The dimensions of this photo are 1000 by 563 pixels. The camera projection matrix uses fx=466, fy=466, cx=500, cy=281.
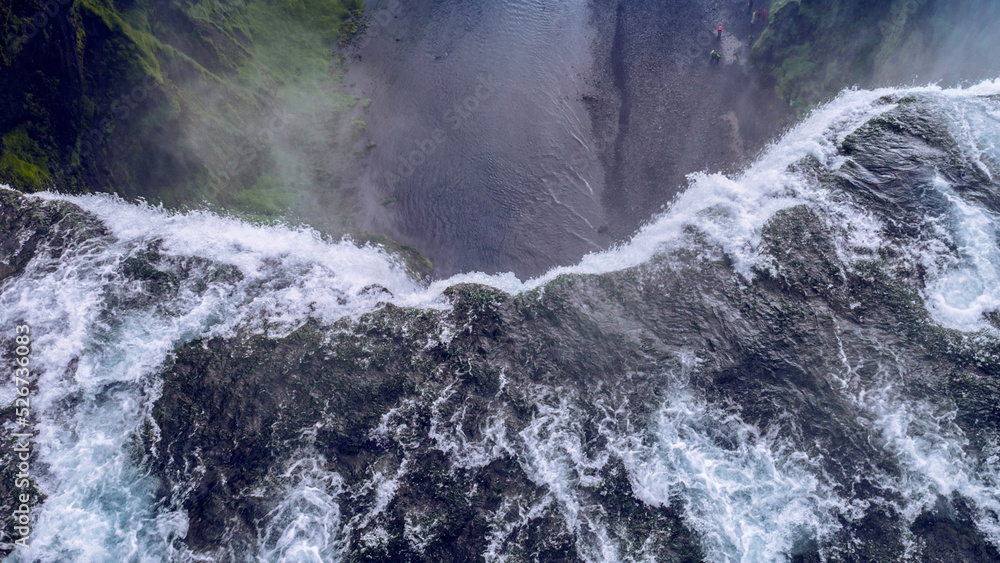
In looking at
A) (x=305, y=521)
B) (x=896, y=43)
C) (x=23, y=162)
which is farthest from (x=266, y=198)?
(x=896, y=43)

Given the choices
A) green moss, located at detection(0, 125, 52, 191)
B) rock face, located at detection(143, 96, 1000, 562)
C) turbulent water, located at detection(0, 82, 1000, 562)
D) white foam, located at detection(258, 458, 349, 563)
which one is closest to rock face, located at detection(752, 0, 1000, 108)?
turbulent water, located at detection(0, 82, 1000, 562)

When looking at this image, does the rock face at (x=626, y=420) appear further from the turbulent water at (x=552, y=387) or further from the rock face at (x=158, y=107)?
the rock face at (x=158, y=107)

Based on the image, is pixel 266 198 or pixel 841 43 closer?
pixel 266 198

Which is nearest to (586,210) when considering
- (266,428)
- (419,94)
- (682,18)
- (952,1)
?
(419,94)

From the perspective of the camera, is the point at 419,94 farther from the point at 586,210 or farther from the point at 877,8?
the point at 877,8

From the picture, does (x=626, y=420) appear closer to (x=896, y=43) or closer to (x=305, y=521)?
(x=305, y=521)

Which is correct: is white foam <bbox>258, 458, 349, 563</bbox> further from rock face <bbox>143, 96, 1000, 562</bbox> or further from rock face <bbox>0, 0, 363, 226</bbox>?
rock face <bbox>0, 0, 363, 226</bbox>

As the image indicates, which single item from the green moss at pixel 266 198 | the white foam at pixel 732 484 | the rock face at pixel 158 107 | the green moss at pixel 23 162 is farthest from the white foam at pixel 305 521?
the green moss at pixel 23 162
